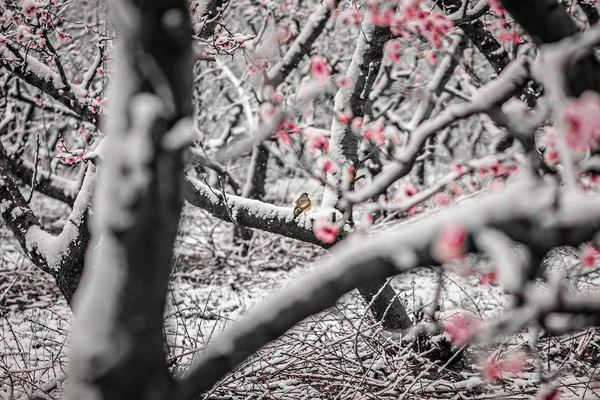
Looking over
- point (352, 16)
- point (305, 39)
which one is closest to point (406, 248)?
point (352, 16)

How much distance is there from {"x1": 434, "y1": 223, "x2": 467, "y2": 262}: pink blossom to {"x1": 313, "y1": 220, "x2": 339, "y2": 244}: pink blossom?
5.88 feet

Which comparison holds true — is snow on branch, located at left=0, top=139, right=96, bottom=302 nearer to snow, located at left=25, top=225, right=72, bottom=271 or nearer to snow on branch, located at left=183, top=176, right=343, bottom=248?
snow, located at left=25, top=225, right=72, bottom=271

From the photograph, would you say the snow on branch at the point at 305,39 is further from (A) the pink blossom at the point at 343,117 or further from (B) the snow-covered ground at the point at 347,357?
(B) the snow-covered ground at the point at 347,357

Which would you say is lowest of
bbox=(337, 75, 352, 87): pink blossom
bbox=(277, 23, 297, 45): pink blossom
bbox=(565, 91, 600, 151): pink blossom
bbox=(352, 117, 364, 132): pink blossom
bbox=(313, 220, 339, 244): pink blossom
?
bbox=(565, 91, 600, 151): pink blossom

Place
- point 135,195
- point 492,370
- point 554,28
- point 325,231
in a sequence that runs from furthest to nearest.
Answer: point 325,231
point 492,370
point 554,28
point 135,195

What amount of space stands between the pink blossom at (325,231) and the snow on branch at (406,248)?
67.8 inches

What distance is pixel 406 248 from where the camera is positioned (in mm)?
1273

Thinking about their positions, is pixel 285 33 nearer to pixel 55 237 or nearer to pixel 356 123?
pixel 356 123

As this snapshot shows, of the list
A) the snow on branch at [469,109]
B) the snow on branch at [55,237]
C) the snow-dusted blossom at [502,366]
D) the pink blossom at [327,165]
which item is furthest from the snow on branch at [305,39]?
the snow on branch at [469,109]

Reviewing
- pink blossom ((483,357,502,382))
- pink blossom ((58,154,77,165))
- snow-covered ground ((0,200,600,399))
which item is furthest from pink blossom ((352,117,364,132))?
pink blossom ((58,154,77,165))

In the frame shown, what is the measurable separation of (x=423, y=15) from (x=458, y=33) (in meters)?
2.27

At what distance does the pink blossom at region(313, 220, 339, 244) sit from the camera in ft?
10.1

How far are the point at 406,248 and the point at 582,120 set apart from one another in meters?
0.57

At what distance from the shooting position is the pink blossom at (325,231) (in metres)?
3.07
